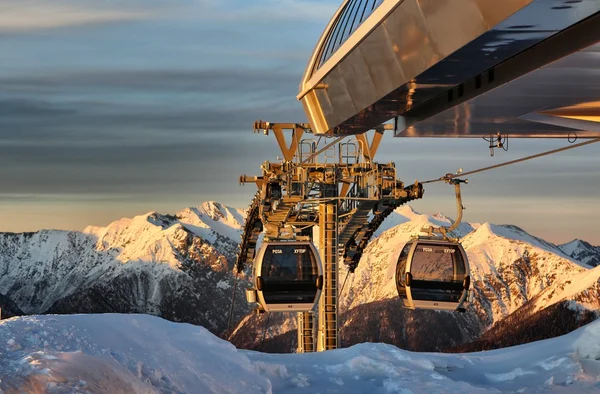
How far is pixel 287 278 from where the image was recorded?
2700 centimetres

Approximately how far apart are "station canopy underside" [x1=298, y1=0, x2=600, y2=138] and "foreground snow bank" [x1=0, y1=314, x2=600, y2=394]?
4.02 metres

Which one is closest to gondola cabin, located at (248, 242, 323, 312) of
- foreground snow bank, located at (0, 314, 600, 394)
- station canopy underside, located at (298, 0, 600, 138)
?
foreground snow bank, located at (0, 314, 600, 394)

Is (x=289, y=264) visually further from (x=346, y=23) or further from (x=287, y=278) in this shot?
(x=346, y=23)

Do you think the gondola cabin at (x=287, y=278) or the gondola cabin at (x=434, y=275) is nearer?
the gondola cabin at (x=434, y=275)

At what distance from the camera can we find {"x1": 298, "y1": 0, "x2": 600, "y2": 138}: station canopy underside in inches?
408

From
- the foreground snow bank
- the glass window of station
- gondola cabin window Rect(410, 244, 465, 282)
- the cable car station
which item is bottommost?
the foreground snow bank

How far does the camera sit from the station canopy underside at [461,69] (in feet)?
34.0

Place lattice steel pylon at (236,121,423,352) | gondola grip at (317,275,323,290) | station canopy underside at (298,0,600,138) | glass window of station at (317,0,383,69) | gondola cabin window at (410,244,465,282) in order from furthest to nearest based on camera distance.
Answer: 1. lattice steel pylon at (236,121,423,352)
2. gondola grip at (317,275,323,290)
3. gondola cabin window at (410,244,465,282)
4. glass window of station at (317,0,383,69)
5. station canopy underside at (298,0,600,138)

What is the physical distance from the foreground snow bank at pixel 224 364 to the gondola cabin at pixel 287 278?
605cm

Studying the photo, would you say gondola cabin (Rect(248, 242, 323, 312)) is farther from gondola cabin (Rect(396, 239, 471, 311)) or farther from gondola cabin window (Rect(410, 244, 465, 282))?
gondola cabin window (Rect(410, 244, 465, 282))

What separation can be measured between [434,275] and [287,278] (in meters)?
3.53

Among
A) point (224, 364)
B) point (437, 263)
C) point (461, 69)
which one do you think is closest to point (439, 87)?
point (461, 69)

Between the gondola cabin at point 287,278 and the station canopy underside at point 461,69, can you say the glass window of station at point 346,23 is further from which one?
the gondola cabin at point 287,278

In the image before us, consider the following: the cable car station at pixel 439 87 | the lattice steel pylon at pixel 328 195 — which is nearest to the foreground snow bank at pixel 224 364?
the cable car station at pixel 439 87
